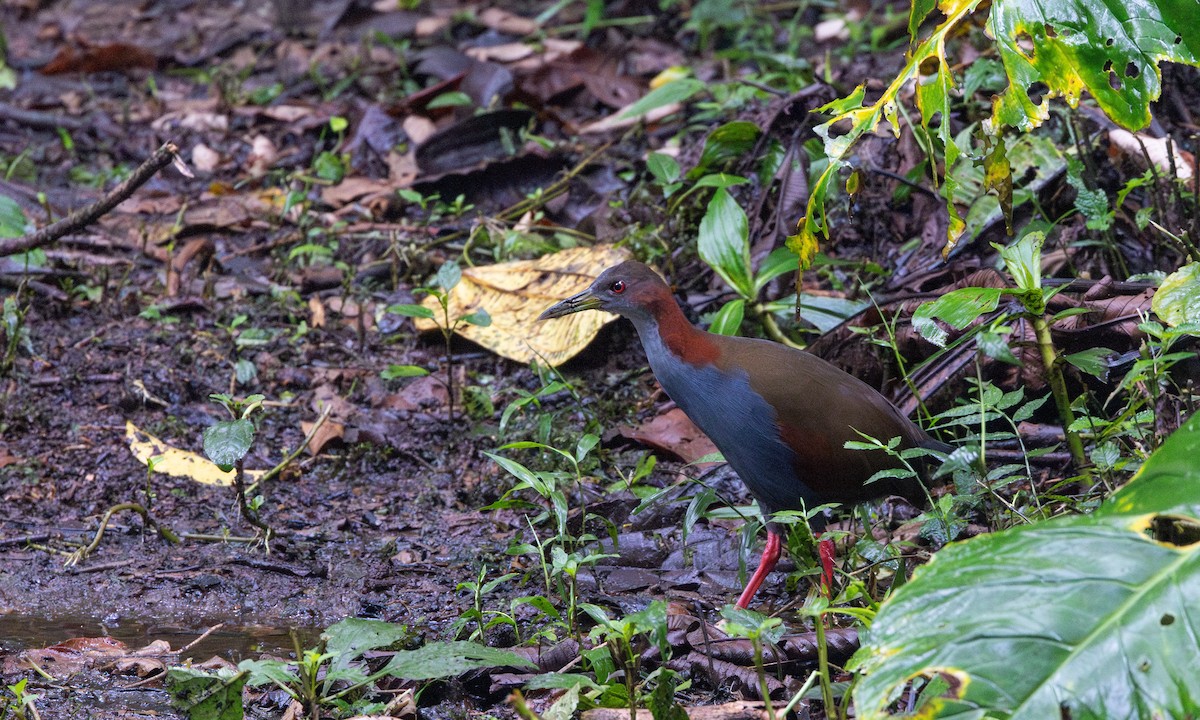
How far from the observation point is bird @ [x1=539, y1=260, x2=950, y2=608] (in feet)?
11.5

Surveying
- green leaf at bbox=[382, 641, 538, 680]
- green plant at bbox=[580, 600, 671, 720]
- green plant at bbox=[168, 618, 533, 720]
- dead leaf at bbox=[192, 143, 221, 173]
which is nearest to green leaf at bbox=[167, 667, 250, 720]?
green plant at bbox=[168, 618, 533, 720]

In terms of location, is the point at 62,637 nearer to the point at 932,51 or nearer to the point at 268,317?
the point at 268,317

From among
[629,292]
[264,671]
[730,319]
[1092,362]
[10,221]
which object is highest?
[1092,362]

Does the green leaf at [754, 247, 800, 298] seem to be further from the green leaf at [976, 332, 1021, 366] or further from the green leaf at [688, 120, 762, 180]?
the green leaf at [976, 332, 1021, 366]

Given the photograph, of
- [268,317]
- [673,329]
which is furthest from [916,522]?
[268,317]

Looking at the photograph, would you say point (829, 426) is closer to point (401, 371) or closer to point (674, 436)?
point (674, 436)

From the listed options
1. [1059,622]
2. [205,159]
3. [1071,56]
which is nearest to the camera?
[1059,622]

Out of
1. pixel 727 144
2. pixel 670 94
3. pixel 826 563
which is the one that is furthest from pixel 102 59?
pixel 826 563

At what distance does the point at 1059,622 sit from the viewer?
73.4 inches

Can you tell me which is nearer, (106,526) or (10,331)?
(106,526)

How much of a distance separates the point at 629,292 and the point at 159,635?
167 cm

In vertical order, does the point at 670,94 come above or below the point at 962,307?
below

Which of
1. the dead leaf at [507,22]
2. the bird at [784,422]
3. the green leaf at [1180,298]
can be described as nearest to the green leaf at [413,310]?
the bird at [784,422]

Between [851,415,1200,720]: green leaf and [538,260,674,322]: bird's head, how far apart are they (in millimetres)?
1875
